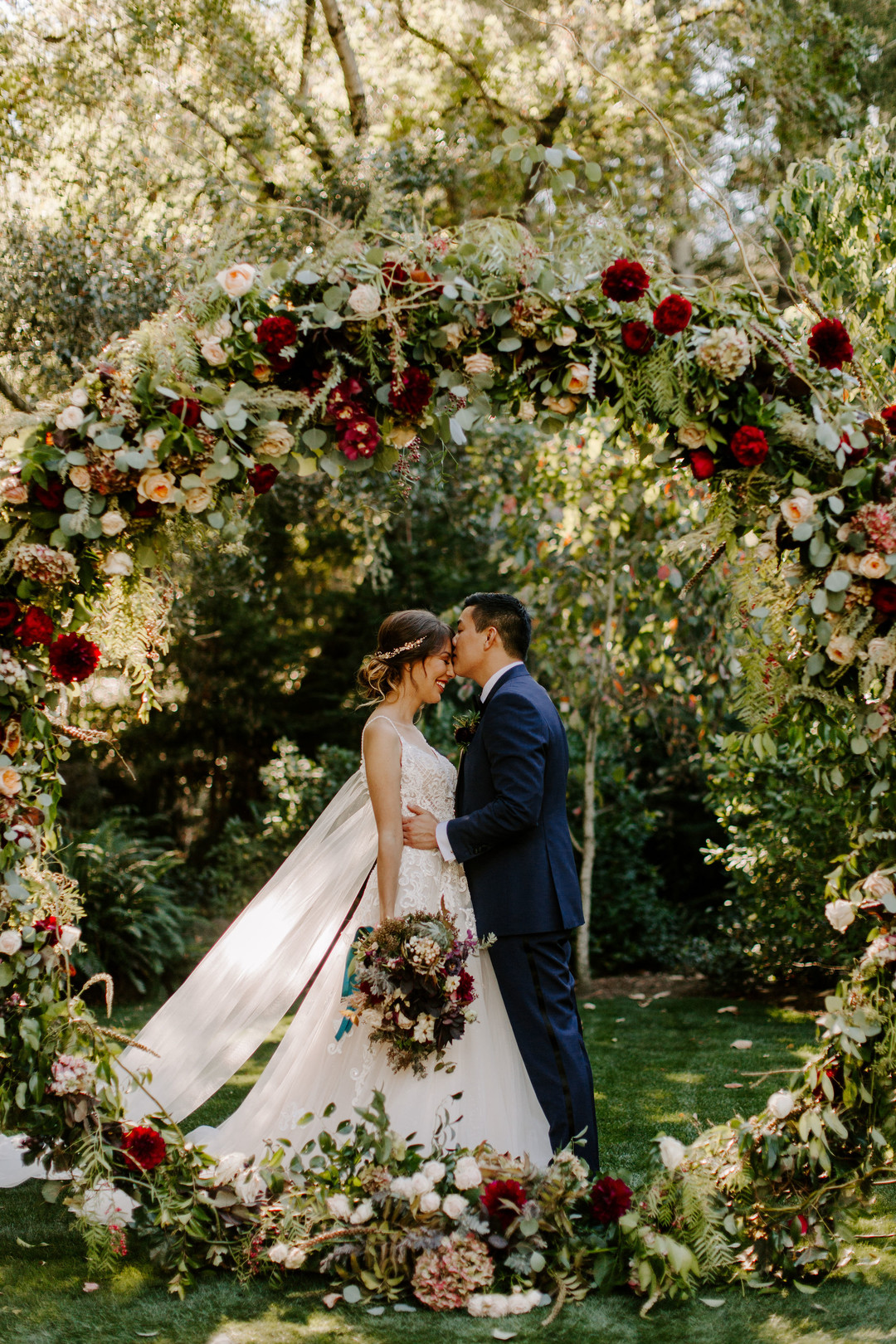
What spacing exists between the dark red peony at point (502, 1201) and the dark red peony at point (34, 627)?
6.43ft

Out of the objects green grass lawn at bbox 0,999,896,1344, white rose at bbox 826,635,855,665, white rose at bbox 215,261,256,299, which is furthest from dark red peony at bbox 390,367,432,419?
green grass lawn at bbox 0,999,896,1344

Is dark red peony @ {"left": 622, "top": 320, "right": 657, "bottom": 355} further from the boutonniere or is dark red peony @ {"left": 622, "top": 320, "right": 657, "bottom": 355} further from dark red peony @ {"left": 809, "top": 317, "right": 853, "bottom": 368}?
the boutonniere

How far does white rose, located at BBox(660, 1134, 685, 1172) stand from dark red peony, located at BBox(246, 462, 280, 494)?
2164mm

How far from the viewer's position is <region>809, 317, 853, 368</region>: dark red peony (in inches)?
112

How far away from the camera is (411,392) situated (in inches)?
114

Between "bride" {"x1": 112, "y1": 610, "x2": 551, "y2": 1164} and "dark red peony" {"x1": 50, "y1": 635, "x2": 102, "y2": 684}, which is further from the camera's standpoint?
"bride" {"x1": 112, "y1": 610, "x2": 551, "y2": 1164}

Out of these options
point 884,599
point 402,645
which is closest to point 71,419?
point 402,645

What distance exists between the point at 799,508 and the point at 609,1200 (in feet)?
6.45

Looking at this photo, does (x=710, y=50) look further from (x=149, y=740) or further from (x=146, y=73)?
(x=149, y=740)

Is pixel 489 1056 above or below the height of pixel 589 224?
below

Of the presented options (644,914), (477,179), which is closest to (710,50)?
(477,179)

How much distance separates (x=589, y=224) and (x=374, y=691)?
1743mm

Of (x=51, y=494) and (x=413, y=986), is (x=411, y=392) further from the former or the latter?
(x=413, y=986)

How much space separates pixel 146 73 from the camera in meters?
7.48
